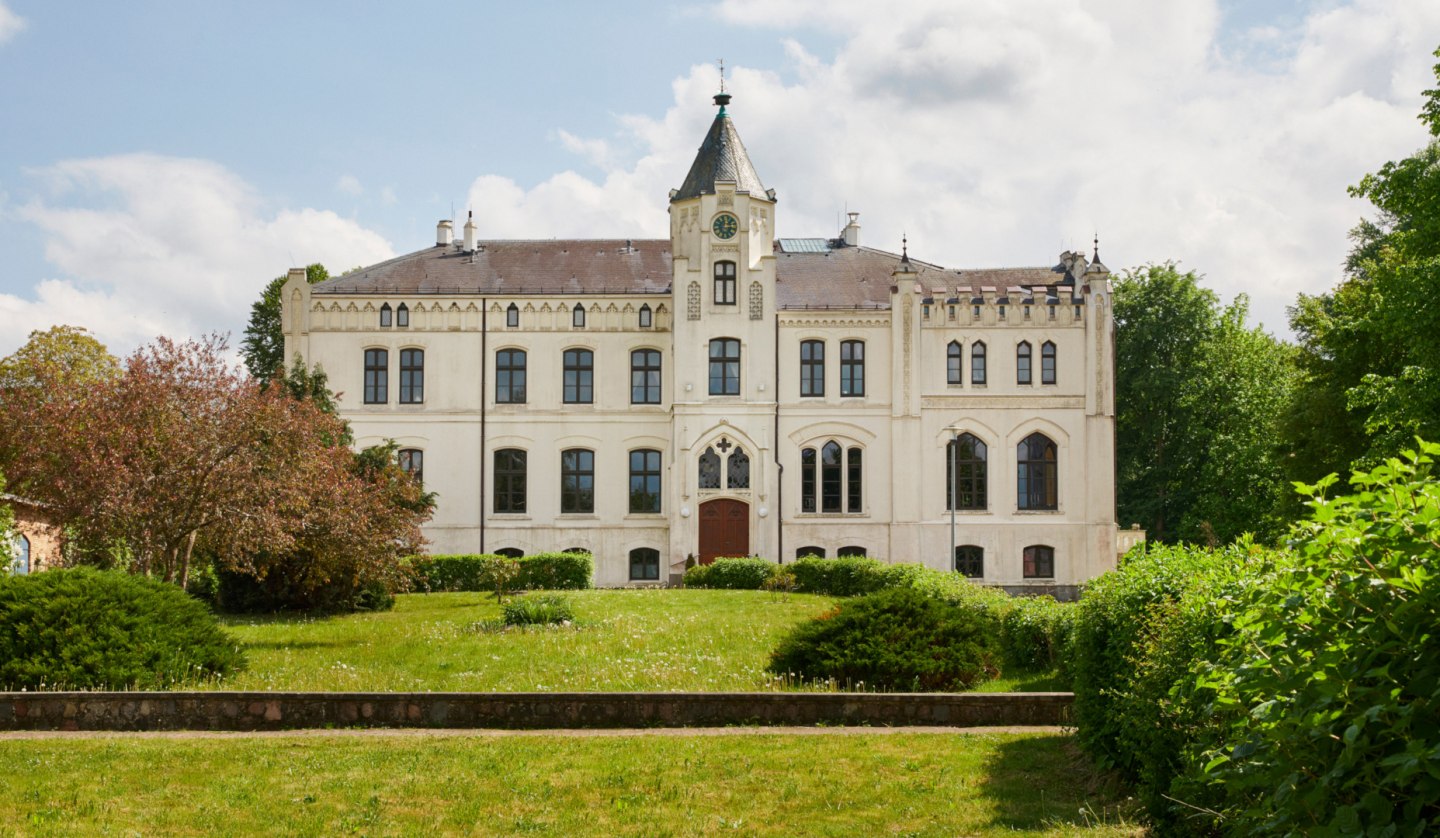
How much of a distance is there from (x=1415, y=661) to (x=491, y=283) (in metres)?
42.6

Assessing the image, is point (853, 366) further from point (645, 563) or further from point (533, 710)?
point (533, 710)

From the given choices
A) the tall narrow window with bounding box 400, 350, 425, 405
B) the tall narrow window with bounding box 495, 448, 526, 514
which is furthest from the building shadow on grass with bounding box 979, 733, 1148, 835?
the tall narrow window with bounding box 400, 350, 425, 405

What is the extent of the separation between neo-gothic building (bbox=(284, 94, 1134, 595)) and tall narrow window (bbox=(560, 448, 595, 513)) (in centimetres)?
7

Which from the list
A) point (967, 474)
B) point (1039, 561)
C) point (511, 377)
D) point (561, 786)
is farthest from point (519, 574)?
point (561, 786)

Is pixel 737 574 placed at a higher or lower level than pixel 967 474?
lower

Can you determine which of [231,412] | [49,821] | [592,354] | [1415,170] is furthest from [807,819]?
[592,354]

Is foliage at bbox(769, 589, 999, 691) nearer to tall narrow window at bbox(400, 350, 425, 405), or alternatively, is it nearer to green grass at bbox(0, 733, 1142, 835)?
green grass at bbox(0, 733, 1142, 835)

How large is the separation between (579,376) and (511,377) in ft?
7.70

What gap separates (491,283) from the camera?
45.9m

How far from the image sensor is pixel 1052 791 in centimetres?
1106

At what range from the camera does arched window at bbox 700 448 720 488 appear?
43500mm

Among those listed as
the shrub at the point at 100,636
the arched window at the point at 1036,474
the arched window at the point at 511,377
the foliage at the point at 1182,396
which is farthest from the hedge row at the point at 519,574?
the foliage at the point at 1182,396

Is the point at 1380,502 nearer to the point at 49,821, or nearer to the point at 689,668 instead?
the point at 49,821

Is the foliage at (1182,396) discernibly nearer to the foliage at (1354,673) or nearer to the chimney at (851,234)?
the chimney at (851,234)
